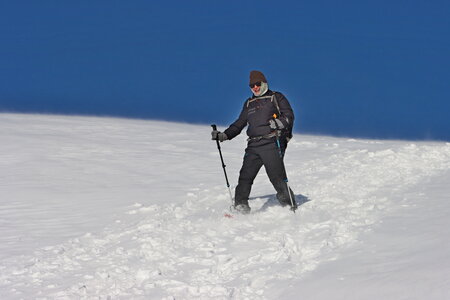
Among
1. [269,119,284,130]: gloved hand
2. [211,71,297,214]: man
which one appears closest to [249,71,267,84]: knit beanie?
[211,71,297,214]: man

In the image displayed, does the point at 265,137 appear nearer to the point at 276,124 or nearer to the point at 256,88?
the point at 276,124

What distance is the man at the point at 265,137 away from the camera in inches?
315

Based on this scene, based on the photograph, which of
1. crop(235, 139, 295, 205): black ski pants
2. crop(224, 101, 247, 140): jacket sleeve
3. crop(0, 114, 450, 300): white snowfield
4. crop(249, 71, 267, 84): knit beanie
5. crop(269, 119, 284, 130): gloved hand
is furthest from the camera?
crop(224, 101, 247, 140): jacket sleeve

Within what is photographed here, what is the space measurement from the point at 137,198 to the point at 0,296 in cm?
506

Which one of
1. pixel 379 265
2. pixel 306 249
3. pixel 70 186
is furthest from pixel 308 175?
pixel 379 265

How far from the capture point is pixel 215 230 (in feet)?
23.2

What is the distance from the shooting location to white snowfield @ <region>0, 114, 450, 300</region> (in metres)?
4.83

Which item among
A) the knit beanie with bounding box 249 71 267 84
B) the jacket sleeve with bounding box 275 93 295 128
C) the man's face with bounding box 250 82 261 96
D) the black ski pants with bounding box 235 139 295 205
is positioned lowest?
the black ski pants with bounding box 235 139 295 205

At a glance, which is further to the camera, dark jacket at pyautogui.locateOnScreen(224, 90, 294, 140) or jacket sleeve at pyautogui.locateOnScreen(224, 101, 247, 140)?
jacket sleeve at pyautogui.locateOnScreen(224, 101, 247, 140)

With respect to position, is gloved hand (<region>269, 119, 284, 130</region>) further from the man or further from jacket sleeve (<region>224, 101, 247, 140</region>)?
jacket sleeve (<region>224, 101, 247, 140</region>)

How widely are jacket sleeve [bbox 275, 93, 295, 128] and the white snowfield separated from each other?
4.42 feet

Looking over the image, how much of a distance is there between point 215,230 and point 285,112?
2099mm

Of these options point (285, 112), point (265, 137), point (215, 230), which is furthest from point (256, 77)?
point (215, 230)

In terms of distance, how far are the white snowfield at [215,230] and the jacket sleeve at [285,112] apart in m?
1.35
